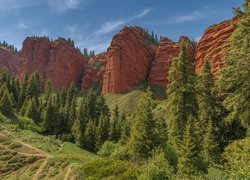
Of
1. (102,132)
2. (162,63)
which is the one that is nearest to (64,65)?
(162,63)

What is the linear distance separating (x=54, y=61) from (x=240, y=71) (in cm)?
14747

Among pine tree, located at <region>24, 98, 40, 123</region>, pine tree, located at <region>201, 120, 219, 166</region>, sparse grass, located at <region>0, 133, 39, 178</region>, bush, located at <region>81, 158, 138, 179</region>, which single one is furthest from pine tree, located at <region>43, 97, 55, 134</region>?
pine tree, located at <region>201, 120, 219, 166</region>

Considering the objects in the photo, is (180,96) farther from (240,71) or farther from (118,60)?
(118,60)

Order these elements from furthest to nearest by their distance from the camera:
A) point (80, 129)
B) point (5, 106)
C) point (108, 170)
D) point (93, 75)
Result: point (93, 75)
point (80, 129)
point (5, 106)
point (108, 170)

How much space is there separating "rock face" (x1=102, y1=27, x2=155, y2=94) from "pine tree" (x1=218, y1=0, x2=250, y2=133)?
102 meters

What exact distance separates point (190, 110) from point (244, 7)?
487 inches

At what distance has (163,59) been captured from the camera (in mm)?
129750

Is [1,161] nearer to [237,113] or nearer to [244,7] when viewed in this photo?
[237,113]

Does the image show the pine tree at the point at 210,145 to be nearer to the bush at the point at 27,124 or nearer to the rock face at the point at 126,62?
the bush at the point at 27,124

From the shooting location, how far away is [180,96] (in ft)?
92.6

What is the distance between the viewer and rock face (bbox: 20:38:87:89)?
150012 millimetres

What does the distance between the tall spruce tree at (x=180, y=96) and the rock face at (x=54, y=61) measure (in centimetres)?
12254

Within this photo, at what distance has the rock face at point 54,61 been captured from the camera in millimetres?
150012

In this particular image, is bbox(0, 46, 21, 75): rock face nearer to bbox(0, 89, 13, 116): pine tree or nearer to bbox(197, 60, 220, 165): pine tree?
bbox(0, 89, 13, 116): pine tree
